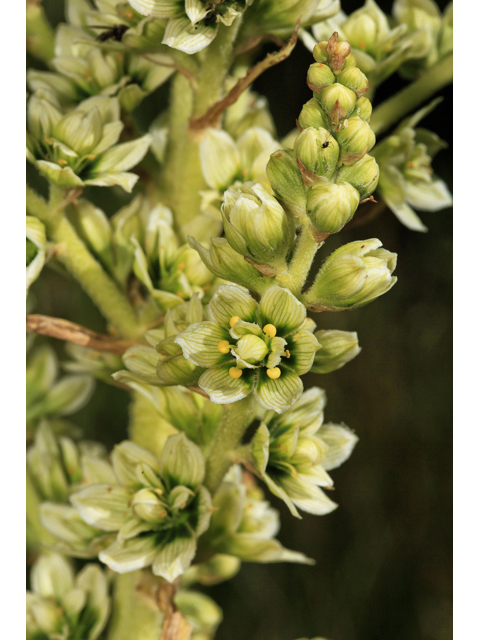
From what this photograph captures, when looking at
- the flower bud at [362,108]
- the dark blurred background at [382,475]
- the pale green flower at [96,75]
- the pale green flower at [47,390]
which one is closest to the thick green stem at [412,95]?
the pale green flower at [96,75]

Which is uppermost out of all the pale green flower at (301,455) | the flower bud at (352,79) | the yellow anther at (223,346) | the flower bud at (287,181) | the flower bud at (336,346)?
the flower bud at (352,79)

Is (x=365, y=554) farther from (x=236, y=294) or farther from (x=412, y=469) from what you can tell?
(x=236, y=294)

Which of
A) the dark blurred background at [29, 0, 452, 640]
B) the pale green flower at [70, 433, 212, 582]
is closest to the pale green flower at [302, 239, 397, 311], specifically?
the pale green flower at [70, 433, 212, 582]

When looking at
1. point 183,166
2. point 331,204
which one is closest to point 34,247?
point 183,166

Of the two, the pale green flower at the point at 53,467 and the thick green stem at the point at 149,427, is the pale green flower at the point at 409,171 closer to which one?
the thick green stem at the point at 149,427

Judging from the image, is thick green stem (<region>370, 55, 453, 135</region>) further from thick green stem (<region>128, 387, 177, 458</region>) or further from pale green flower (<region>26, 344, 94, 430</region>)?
pale green flower (<region>26, 344, 94, 430</region>)

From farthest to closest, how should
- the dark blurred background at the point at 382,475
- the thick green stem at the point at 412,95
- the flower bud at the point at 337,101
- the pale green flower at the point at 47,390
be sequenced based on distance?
the dark blurred background at the point at 382,475 → the pale green flower at the point at 47,390 → the thick green stem at the point at 412,95 → the flower bud at the point at 337,101
